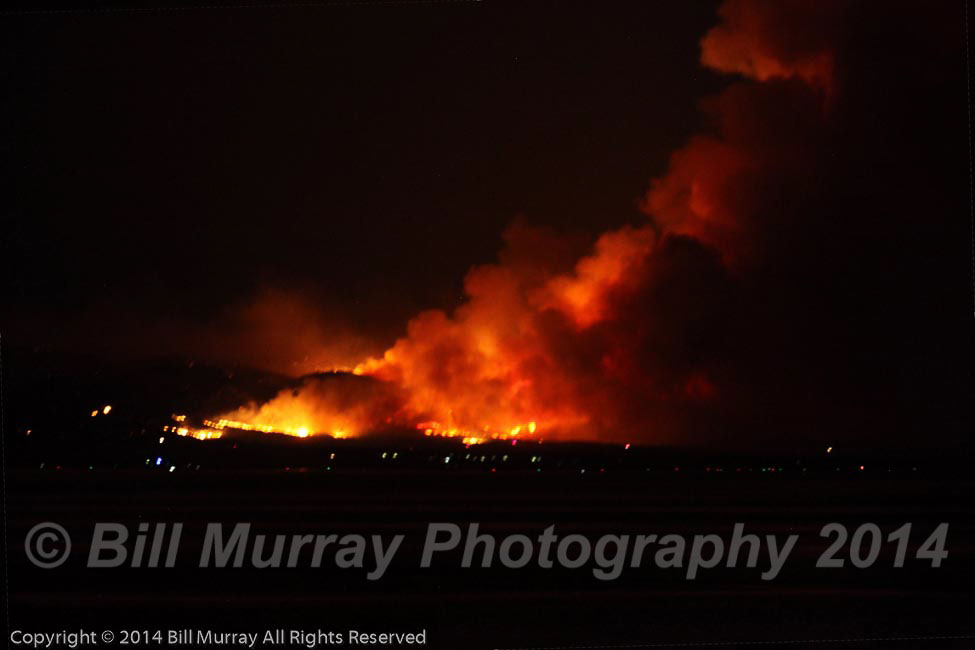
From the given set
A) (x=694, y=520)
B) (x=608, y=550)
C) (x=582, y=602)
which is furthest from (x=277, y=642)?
(x=694, y=520)

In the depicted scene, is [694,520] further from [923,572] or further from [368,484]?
[368,484]

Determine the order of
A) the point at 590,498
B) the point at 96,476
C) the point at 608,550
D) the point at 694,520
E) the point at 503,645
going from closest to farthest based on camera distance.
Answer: the point at 503,645
the point at 608,550
the point at 694,520
the point at 590,498
the point at 96,476

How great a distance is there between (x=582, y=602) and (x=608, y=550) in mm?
3556

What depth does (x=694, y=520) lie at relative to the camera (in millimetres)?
19688

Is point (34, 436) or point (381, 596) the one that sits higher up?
point (34, 436)

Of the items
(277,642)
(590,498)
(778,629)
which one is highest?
(590,498)

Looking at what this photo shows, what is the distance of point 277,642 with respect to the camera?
10414 millimetres

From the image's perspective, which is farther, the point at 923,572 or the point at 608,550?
the point at 608,550

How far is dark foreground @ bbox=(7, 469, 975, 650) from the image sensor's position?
10797 millimetres

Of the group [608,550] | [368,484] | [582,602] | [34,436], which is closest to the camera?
[582,602]

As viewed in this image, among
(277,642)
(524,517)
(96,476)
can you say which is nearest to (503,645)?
(277,642)

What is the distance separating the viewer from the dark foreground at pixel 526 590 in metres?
10.8

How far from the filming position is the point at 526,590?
42.2 feet

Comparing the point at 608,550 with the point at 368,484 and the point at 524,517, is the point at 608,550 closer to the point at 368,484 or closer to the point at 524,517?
the point at 524,517
